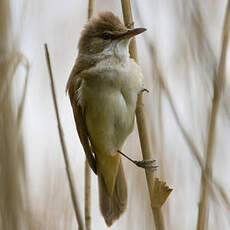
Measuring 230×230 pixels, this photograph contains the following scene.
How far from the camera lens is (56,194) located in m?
2.19

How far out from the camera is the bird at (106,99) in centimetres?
248

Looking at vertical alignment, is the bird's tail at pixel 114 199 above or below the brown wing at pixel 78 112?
below

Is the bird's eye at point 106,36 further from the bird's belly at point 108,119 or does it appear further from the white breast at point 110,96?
the bird's belly at point 108,119

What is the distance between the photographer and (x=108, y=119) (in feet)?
8.34

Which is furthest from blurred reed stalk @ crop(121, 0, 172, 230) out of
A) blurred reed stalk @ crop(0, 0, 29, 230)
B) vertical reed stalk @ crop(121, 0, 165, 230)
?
blurred reed stalk @ crop(0, 0, 29, 230)

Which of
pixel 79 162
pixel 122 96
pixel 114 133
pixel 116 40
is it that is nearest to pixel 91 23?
pixel 116 40

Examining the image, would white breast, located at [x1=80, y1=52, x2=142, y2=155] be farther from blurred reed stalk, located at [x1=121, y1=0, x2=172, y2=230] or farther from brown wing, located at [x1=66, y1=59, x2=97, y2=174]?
blurred reed stalk, located at [x1=121, y1=0, x2=172, y2=230]

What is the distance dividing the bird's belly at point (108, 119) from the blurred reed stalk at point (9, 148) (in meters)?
0.66

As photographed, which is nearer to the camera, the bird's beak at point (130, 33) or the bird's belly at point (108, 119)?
the bird's beak at point (130, 33)

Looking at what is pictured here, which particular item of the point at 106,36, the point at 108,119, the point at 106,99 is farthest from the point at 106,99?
the point at 106,36

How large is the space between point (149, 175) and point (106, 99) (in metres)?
0.69

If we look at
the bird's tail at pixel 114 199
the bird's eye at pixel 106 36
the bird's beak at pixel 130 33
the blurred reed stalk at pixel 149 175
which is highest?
the bird's eye at pixel 106 36

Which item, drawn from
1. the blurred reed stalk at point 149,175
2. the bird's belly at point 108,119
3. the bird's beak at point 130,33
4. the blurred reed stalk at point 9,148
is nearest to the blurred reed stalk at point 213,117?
the blurred reed stalk at point 149,175

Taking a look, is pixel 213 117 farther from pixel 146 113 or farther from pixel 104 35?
pixel 104 35
